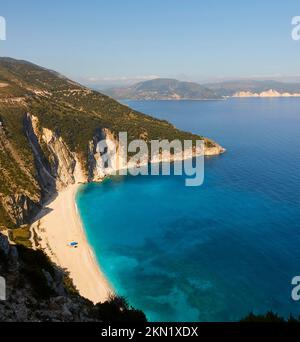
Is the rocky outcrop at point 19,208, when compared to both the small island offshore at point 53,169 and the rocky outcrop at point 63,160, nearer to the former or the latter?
the rocky outcrop at point 63,160

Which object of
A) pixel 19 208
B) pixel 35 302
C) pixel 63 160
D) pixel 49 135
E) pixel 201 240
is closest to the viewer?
pixel 35 302

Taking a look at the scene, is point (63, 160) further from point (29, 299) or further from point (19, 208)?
point (29, 299)

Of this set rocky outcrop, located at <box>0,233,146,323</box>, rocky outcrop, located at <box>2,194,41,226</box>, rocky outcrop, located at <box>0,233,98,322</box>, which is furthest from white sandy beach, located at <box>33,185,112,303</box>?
rocky outcrop, located at <box>0,233,98,322</box>

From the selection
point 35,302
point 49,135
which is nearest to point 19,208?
point 49,135

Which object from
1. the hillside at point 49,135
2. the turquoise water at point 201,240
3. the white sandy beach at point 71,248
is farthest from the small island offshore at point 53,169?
the turquoise water at point 201,240

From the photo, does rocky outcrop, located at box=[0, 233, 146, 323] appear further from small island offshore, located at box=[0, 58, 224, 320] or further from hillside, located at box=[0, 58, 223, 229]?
hillside, located at box=[0, 58, 223, 229]

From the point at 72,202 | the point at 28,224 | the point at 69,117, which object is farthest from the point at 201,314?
the point at 69,117
